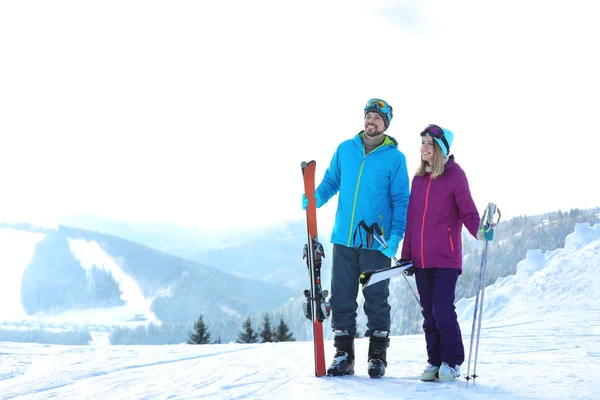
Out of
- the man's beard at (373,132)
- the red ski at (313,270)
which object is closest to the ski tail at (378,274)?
the red ski at (313,270)

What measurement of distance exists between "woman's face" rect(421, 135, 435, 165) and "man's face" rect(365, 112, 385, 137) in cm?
Answer: 47

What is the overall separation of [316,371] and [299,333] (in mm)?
99335

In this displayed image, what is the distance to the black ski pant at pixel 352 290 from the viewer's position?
4711 mm

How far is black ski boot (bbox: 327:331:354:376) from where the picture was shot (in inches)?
182

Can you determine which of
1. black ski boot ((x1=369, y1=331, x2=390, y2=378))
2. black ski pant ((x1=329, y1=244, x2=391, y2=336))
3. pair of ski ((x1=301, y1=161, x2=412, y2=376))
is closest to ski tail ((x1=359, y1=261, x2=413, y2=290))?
pair of ski ((x1=301, y1=161, x2=412, y2=376))

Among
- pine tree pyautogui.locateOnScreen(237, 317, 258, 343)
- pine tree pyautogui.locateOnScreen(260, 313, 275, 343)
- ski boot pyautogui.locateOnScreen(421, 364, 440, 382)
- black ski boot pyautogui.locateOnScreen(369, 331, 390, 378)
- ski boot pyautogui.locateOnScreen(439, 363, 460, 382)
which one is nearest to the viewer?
ski boot pyautogui.locateOnScreen(439, 363, 460, 382)

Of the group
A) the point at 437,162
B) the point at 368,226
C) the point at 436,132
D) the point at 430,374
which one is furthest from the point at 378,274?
the point at 436,132

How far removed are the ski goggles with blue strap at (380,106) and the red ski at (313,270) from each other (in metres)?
0.85

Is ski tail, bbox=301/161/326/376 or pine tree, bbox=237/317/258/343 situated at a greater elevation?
ski tail, bbox=301/161/326/376

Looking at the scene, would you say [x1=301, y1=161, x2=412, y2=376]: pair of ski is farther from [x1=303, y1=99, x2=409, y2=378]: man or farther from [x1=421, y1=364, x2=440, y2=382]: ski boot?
[x1=421, y1=364, x2=440, y2=382]: ski boot

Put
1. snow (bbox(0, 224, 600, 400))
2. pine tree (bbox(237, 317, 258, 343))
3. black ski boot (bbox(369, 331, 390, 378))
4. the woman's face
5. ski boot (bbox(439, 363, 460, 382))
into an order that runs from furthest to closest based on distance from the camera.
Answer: pine tree (bbox(237, 317, 258, 343))
black ski boot (bbox(369, 331, 390, 378))
the woman's face
ski boot (bbox(439, 363, 460, 382))
snow (bbox(0, 224, 600, 400))

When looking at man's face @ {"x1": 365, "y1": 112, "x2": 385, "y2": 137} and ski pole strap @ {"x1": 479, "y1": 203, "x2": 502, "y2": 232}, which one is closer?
ski pole strap @ {"x1": 479, "y1": 203, "x2": 502, "y2": 232}

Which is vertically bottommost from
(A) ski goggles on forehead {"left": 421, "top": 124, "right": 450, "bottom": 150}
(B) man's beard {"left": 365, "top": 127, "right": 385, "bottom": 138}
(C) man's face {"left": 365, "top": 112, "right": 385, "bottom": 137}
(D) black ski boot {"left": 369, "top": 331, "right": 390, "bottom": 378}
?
(D) black ski boot {"left": 369, "top": 331, "right": 390, "bottom": 378}

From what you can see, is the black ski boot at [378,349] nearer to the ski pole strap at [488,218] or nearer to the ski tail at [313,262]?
the ski tail at [313,262]
